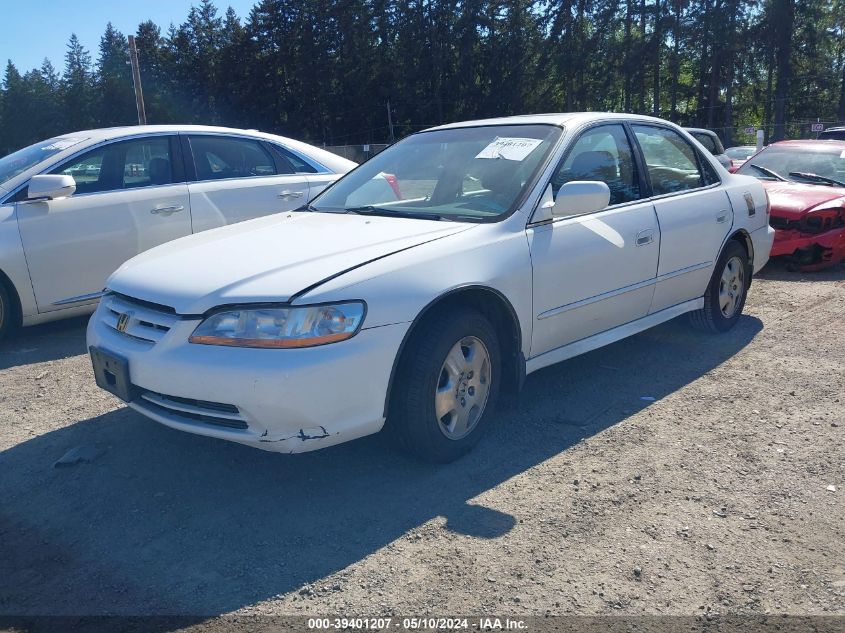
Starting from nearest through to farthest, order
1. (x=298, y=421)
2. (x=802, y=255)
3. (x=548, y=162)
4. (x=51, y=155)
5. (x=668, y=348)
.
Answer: (x=298, y=421), (x=548, y=162), (x=668, y=348), (x=51, y=155), (x=802, y=255)

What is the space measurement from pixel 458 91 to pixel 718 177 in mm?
50752

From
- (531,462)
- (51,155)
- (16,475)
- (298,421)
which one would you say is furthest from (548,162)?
(51,155)

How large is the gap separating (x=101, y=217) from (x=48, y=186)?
49cm

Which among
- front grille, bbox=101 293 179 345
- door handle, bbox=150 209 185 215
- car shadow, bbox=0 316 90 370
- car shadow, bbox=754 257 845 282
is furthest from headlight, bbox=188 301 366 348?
car shadow, bbox=754 257 845 282

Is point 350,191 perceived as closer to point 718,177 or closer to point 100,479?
point 100,479

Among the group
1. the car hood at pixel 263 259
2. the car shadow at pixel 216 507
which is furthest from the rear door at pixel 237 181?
the car shadow at pixel 216 507

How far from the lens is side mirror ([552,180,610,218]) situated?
402 centimetres

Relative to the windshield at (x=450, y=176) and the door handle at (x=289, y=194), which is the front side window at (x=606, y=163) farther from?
the door handle at (x=289, y=194)

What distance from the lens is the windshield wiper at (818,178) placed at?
893cm

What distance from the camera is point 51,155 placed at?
20.0 feet

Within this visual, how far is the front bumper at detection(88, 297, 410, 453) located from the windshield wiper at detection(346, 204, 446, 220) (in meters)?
0.97

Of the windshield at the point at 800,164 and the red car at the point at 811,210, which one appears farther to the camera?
the windshield at the point at 800,164

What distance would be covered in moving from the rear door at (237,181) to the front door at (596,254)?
3272mm

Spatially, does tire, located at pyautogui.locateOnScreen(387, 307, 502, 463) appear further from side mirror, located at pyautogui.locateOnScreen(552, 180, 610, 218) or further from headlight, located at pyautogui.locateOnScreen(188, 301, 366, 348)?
side mirror, located at pyautogui.locateOnScreen(552, 180, 610, 218)
